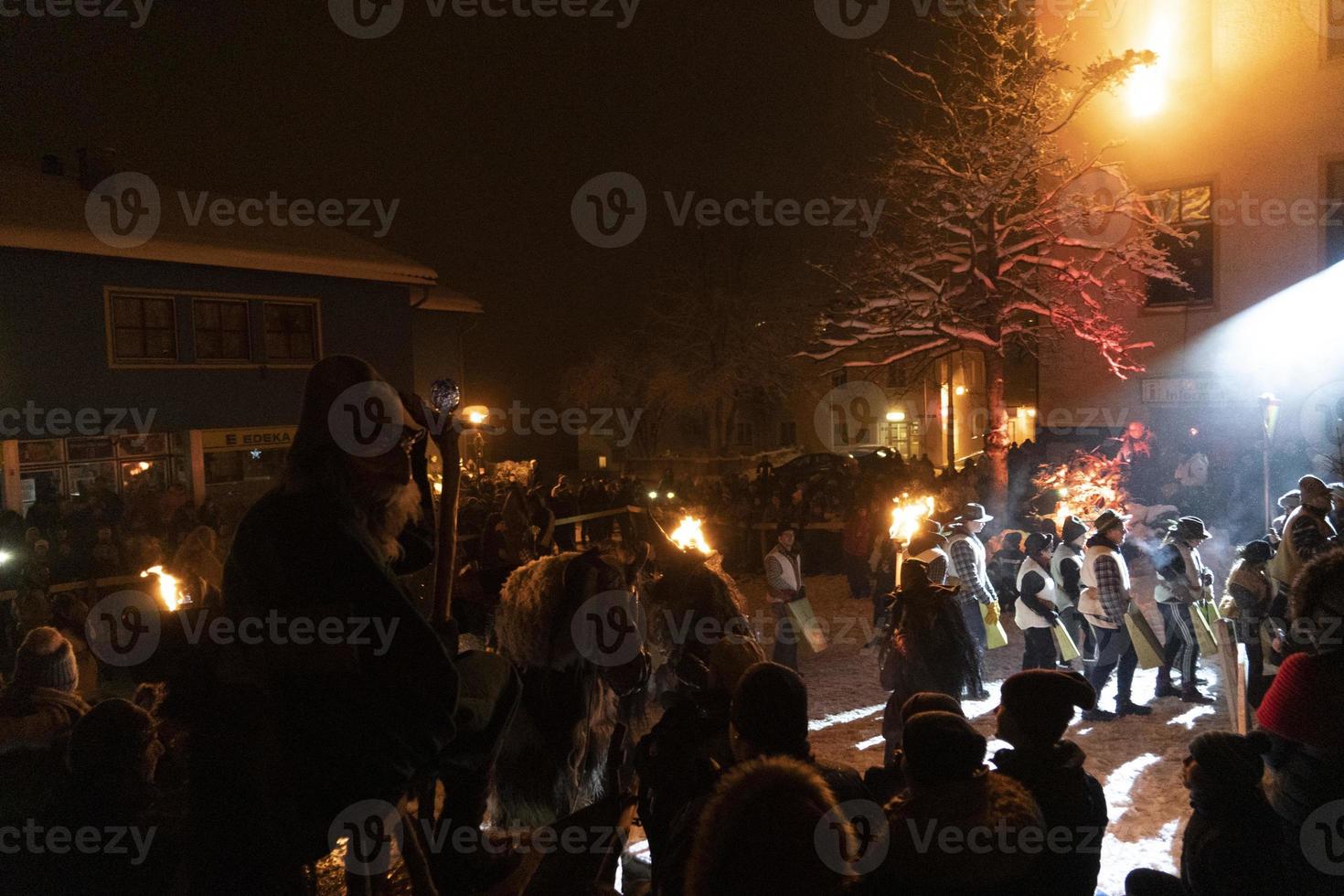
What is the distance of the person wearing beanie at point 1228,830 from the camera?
2943mm

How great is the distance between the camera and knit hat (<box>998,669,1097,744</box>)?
11.4 feet

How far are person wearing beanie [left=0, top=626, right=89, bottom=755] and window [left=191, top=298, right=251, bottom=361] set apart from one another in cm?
1586

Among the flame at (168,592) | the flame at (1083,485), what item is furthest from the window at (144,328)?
the flame at (1083,485)

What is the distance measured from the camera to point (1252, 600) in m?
7.16

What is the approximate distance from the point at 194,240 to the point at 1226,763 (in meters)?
19.6

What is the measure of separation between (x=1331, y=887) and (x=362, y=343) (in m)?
21.1

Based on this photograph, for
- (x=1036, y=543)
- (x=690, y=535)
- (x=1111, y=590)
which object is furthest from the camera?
(x=1036, y=543)

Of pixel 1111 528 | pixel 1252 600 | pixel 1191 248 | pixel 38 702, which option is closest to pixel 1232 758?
pixel 38 702

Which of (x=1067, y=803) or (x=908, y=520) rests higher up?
(x=908, y=520)

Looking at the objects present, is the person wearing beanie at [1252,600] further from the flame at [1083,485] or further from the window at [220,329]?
the window at [220,329]

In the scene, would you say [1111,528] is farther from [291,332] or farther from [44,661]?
[291,332]

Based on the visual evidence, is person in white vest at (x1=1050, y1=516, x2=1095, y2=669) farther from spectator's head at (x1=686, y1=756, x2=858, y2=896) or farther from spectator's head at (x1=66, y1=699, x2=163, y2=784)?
spectator's head at (x1=66, y1=699, x2=163, y2=784)

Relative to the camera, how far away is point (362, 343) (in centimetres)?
2131

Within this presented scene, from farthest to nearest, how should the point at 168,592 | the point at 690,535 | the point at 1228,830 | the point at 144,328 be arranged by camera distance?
the point at 144,328 → the point at 690,535 → the point at 168,592 → the point at 1228,830
